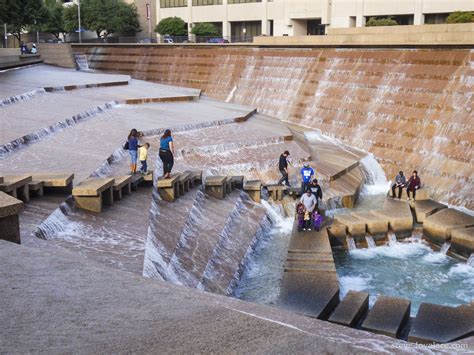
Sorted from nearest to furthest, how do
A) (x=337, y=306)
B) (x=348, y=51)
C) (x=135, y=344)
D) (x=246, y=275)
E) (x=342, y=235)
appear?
(x=135, y=344)
(x=337, y=306)
(x=246, y=275)
(x=342, y=235)
(x=348, y=51)

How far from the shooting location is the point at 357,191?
18.9 meters

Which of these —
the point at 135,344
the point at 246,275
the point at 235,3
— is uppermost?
the point at 235,3

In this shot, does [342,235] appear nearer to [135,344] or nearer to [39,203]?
[39,203]

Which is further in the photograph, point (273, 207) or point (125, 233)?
point (273, 207)

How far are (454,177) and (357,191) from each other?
3234 mm

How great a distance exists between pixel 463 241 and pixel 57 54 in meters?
37.1

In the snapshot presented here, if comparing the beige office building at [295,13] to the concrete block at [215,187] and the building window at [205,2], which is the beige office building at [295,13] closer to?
the building window at [205,2]

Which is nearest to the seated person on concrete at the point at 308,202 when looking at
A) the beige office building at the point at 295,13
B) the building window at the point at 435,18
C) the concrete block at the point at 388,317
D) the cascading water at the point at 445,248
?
the cascading water at the point at 445,248

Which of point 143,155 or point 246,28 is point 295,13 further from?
point 143,155

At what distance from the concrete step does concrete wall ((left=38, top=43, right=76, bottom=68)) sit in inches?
1237

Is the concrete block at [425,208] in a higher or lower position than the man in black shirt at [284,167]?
lower

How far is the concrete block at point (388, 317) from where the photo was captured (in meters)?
9.24

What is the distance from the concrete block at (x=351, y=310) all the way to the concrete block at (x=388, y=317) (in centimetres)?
20

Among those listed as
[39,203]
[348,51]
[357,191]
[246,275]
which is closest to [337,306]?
[246,275]
